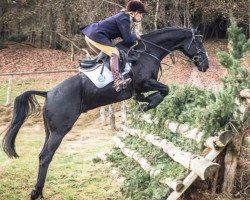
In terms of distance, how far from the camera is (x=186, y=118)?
8.02m

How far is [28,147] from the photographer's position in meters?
13.1

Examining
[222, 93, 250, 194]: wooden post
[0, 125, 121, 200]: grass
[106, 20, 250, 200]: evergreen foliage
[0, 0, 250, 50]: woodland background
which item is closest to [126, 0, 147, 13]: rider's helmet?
[106, 20, 250, 200]: evergreen foliage

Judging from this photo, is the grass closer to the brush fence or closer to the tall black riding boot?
the brush fence

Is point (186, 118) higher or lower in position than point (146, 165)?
higher

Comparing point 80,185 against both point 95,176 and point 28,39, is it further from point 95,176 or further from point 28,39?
point 28,39

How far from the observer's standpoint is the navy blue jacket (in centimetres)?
771

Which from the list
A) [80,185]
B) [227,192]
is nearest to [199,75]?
[80,185]

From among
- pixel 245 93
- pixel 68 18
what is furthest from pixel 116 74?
pixel 68 18

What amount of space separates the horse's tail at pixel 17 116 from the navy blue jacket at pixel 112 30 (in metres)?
1.32

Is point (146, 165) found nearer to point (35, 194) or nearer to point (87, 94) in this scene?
point (87, 94)

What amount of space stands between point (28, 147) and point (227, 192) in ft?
25.5

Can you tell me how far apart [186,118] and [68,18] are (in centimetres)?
2582

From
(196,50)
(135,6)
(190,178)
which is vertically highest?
(135,6)

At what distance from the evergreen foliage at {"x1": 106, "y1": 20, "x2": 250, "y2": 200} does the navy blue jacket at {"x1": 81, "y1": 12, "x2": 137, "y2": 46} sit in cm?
154
